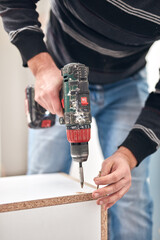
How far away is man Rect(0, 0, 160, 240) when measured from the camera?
79cm

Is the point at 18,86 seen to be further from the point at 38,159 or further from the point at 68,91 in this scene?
the point at 68,91

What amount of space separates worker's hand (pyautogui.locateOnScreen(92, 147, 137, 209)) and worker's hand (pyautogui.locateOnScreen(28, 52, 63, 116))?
0.20m

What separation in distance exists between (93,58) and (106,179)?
49 centimetres

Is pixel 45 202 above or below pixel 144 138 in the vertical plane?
below


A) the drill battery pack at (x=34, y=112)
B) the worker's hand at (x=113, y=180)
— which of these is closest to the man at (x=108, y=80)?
the worker's hand at (x=113, y=180)

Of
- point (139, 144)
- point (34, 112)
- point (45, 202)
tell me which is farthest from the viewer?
point (34, 112)

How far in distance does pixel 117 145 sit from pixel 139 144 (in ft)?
0.96

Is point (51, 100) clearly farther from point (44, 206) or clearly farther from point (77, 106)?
point (44, 206)

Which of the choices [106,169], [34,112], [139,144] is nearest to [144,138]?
[139,144]

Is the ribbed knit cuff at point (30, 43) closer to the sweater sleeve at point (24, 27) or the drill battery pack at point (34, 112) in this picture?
the sweater sleeve at point (24, 27)

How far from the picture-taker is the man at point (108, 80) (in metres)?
0.79

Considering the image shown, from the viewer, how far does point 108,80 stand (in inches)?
43.1

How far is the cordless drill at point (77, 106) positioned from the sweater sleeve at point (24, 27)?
0.17m

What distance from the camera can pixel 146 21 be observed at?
32.2 inches
